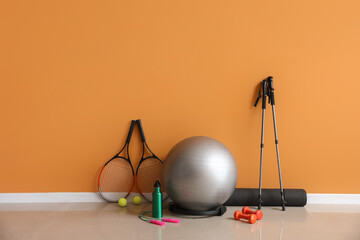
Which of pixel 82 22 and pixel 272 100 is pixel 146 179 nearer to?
pixel 272 100

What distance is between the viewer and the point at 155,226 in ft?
9.32

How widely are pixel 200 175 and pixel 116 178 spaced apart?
3.35 feet

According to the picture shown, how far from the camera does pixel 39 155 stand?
3662mm

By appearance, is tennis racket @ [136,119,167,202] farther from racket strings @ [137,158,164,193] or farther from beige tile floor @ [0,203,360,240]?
beige tile floor @ [0,203,360,240]

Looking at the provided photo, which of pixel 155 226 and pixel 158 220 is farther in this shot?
pixel 158 220

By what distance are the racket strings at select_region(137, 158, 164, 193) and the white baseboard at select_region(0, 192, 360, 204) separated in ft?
0.45

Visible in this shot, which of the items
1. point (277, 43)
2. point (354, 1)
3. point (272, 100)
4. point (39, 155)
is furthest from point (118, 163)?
point (354, 1)

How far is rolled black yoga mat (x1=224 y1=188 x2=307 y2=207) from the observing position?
3.43m

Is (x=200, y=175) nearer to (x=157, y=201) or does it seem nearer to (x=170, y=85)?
(x=157, y=201)

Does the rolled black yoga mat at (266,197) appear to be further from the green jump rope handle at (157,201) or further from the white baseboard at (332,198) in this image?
the green jump rope handle at (157,201)

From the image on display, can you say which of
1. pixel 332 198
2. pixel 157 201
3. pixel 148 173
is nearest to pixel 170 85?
pixel 148 173

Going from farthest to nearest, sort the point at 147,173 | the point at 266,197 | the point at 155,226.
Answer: the point at 147,173, the point at 266,197, the point at 155,226

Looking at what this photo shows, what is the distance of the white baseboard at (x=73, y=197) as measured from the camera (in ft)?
11.9

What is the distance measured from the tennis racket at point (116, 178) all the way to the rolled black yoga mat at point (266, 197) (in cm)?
95
